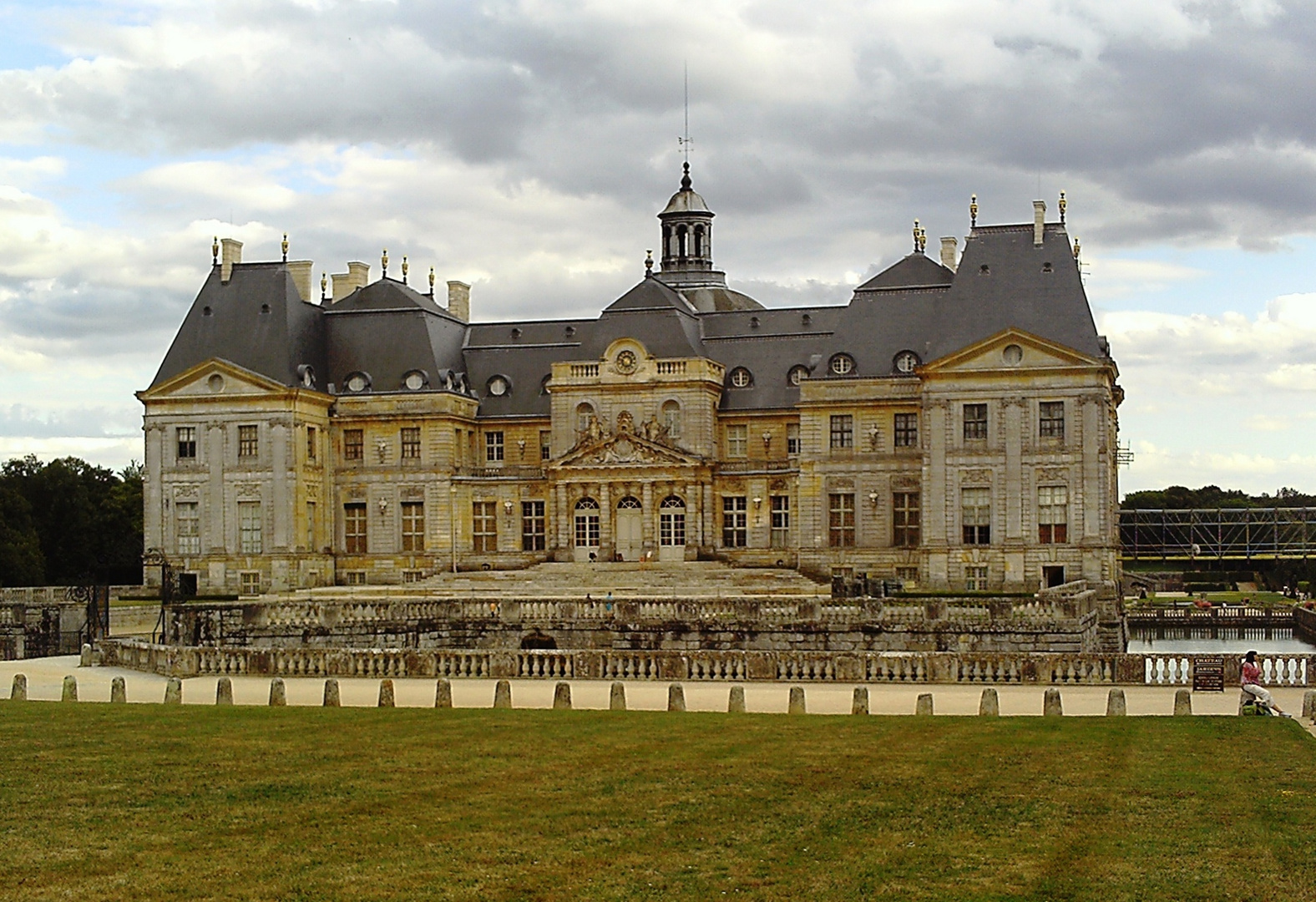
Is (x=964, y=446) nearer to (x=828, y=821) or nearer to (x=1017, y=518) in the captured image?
(x=1017, y=518)

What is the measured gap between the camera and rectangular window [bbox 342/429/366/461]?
73938 mm

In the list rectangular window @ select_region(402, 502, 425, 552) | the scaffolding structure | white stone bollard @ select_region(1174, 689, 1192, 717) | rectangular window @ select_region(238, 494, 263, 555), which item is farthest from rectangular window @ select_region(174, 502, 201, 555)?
the scaffolding structure

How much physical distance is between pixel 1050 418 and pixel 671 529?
15.4 metres

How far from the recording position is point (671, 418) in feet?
232

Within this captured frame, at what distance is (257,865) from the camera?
15.8m

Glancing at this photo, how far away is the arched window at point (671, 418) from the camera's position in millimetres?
70625

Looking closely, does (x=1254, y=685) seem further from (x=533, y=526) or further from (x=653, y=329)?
(x=533, y=526)

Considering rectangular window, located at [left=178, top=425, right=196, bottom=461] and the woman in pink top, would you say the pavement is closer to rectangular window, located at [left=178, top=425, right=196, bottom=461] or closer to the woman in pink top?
the woman in pink top

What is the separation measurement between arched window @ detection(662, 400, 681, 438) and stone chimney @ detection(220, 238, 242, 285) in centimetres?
1956

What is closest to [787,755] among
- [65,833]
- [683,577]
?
[65,833]

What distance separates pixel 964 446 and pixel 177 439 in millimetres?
31312

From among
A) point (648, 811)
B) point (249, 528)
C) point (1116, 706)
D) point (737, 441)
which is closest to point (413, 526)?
point (249, 528)

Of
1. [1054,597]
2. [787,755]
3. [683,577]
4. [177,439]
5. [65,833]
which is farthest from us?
[177,439]

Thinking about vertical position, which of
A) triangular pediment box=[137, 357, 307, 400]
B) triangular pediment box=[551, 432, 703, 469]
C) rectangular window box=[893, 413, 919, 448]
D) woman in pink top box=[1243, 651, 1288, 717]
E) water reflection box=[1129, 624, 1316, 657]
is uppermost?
triangular pediment box=[137, 357, 307, 400]
